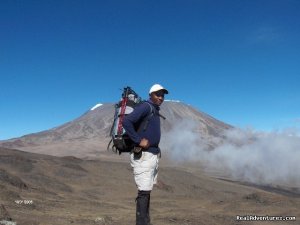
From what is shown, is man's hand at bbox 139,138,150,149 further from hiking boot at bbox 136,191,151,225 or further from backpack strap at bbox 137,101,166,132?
hiking boot at bbox 136,191,151,225

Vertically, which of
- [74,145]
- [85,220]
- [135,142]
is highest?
[74,145]

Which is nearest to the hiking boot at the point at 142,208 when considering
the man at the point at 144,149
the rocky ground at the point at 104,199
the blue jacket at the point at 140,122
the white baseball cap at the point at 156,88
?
the man at the point at 144,149

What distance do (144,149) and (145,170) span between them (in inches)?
11.7

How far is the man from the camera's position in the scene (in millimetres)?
6750

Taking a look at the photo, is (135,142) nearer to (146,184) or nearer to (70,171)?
(146,184)

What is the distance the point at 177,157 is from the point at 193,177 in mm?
71230

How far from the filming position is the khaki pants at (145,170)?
678 cm

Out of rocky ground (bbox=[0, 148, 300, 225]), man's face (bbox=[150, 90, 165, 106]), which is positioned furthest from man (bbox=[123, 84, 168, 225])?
rocky ground (bbox=[0, 148, 300, 225])

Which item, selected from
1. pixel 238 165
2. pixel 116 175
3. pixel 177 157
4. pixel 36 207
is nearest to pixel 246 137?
pixel 177 157

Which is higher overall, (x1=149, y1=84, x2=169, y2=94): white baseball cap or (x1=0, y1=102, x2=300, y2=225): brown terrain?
(x1=149, y1=84, x2=169, y2=94): white baseball cap

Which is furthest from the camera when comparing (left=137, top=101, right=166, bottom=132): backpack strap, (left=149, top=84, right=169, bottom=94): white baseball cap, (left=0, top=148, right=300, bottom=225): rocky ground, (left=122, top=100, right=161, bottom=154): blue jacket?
(left=0, top=148, right=300, bottom=225): rocky ground

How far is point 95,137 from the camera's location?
172m

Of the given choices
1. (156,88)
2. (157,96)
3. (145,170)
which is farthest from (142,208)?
(156,88)

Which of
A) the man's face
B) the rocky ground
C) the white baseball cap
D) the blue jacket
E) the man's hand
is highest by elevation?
the white baseball cap
